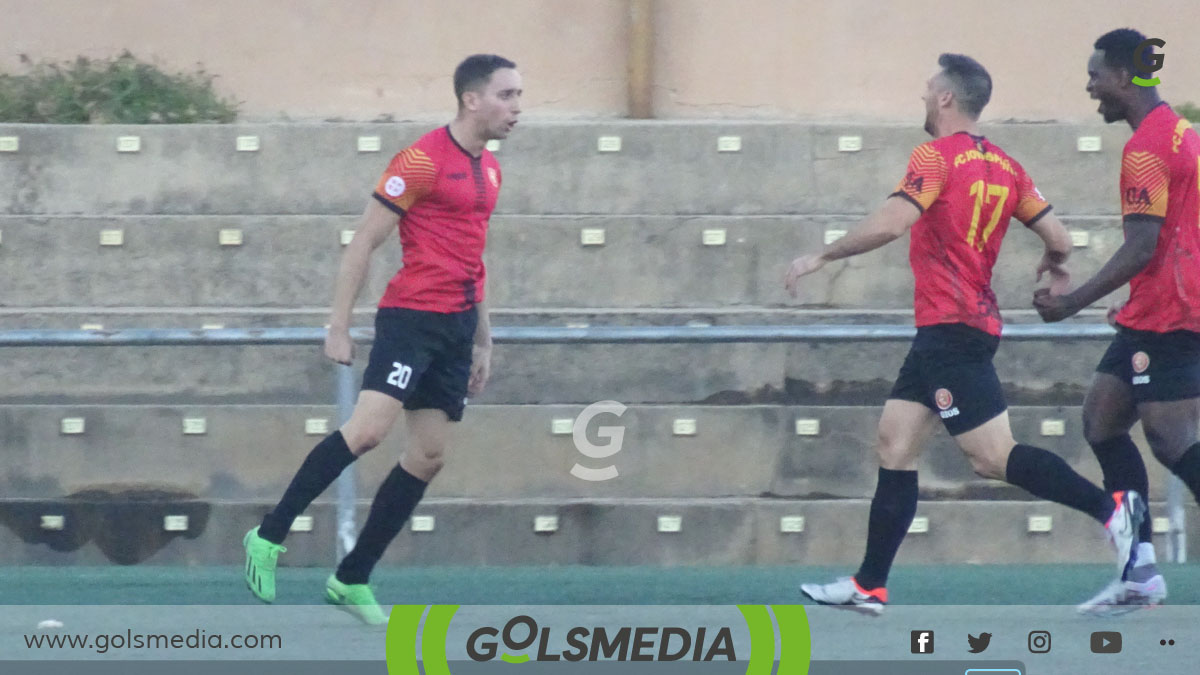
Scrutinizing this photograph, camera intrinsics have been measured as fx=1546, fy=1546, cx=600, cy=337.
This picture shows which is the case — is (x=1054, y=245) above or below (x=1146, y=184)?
below

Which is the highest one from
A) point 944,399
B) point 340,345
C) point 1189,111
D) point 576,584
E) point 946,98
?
point 1189,111

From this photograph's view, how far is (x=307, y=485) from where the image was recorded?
16.8 feet

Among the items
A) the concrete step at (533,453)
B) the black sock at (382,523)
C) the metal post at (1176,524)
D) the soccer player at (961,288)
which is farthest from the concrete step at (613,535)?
the soccer player at (961,288)

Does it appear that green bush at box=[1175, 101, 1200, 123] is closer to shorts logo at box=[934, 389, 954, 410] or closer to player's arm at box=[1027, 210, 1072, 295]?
player's arm at box=[1027, 210, 1072, 295]

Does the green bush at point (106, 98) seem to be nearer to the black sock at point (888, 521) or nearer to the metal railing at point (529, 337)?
the metal railing at point (529, 337)

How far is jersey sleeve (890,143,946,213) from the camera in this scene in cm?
497

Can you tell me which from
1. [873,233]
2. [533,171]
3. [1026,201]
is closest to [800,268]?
[873,233]

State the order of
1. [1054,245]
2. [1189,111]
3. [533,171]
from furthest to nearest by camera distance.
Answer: [1189,111], [533,171], [1054,245]

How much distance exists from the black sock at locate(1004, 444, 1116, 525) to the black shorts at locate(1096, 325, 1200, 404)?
0.41m

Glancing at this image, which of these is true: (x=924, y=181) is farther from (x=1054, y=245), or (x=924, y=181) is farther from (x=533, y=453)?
(x=533, y=453)

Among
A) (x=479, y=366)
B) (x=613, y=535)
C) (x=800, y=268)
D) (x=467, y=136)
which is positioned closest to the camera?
(x=800, y=268)

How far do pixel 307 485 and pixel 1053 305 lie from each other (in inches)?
101

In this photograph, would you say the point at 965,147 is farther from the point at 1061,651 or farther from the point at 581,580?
the point at 581,580

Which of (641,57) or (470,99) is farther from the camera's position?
(641,57)
